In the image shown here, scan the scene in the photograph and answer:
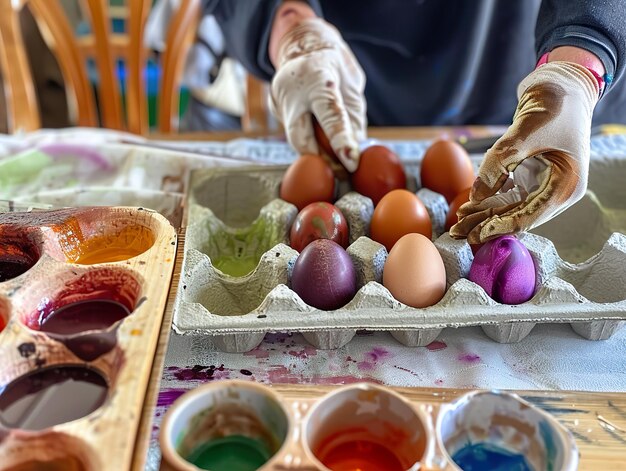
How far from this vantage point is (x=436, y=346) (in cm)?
85

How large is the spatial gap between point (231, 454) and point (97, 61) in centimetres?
154

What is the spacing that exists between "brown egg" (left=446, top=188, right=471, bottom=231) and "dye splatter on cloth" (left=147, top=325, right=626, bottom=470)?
0.70ft

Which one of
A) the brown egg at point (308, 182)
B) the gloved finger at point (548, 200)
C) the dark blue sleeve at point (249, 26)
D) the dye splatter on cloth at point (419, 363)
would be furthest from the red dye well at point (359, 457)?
the dark blue sleeve at point (249, 26)

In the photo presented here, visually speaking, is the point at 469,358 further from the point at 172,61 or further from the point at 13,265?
the point at 172,61

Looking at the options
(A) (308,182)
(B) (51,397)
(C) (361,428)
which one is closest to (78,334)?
(B) (51,397)

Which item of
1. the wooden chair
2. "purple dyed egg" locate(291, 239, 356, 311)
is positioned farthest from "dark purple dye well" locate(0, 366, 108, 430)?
the wooden chair

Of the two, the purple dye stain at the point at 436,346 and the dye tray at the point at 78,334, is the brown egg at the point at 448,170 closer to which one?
the purple dye stain at the point at 436,346

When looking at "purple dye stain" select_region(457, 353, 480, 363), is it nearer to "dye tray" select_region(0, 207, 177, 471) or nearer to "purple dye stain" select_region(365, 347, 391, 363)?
"purple dye stain" select_region(365, 347, 391, 363)

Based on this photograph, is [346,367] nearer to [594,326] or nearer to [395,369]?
[395,369]

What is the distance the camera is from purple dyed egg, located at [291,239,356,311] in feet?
2.77

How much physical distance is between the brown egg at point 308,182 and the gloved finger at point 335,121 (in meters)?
0.04

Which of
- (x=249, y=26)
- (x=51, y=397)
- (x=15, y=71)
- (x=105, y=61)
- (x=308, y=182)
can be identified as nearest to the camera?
(x=51, y=397)

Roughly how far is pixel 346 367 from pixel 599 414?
0.30m

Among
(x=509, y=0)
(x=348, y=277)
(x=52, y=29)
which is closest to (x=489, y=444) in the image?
(x=348, y=277)
